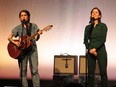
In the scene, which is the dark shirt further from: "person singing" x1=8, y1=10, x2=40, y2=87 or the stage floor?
the stage floor

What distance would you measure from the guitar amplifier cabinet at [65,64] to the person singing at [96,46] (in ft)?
5.21

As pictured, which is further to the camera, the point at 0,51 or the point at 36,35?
the point at 0,51

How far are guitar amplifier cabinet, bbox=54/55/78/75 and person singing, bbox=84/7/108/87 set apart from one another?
1.59m

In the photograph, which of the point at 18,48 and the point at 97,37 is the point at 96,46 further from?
the point at 18,48

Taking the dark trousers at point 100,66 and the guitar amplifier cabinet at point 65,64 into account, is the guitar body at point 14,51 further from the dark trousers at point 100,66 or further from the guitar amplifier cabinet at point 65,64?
the guitar amplifier cabinet at point 65,64

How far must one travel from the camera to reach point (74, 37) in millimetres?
6898

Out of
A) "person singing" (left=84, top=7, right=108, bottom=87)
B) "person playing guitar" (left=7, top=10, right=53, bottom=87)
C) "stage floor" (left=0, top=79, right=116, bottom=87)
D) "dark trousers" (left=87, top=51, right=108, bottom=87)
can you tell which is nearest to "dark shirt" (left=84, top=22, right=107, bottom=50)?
"person singing" (left=84, top=7, right=108, bottom=87)

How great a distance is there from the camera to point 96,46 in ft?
15.4

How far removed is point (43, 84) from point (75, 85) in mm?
2679

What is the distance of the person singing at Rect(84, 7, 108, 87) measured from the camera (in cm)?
470

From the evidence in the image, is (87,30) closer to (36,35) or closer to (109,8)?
(36,35)

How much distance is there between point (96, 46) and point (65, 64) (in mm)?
1803

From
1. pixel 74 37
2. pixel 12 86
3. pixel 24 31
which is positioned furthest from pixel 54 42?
pixel 24 31

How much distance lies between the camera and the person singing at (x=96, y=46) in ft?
15.4
